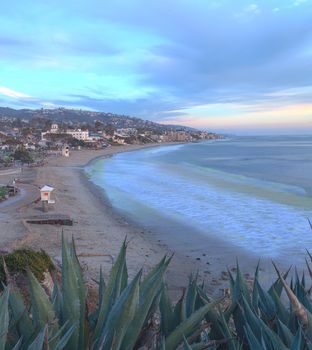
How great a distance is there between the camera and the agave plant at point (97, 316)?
5.73 ft

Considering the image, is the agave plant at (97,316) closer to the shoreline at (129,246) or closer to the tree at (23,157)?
the shoreline at (129,246)

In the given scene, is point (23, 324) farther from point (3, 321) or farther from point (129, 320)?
point (129, 320)

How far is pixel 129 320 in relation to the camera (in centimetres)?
177

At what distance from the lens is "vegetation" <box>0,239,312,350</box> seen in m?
1.75

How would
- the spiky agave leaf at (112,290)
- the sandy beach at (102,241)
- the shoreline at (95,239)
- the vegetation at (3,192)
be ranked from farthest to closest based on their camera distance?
the vegetation at (3,192), the shoreline at (95,239), the sandy beach at (102,241), the spiky agave leaf at (112,290)

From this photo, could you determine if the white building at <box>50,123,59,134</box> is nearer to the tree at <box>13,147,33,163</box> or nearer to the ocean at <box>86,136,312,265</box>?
the tree at <box>13,147,33,163</box>

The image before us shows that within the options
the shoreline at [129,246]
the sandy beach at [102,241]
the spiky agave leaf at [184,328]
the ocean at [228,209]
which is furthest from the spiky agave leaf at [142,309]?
the ocean at [228,209]

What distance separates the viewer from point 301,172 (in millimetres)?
41000

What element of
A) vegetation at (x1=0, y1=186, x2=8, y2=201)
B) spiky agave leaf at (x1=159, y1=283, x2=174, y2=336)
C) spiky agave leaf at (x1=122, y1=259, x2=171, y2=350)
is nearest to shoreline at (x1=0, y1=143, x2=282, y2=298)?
vegetation at (x1=0, y1=186, x2=8, y2=201)

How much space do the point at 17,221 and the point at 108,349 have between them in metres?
13.9

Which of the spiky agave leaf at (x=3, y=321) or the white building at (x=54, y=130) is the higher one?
the spiky agave leaf at (x=3, y=321)

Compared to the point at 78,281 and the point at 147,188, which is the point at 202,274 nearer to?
the point at 78,281

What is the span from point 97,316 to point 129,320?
1.11ft

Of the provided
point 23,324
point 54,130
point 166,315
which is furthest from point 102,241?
point 54,130
